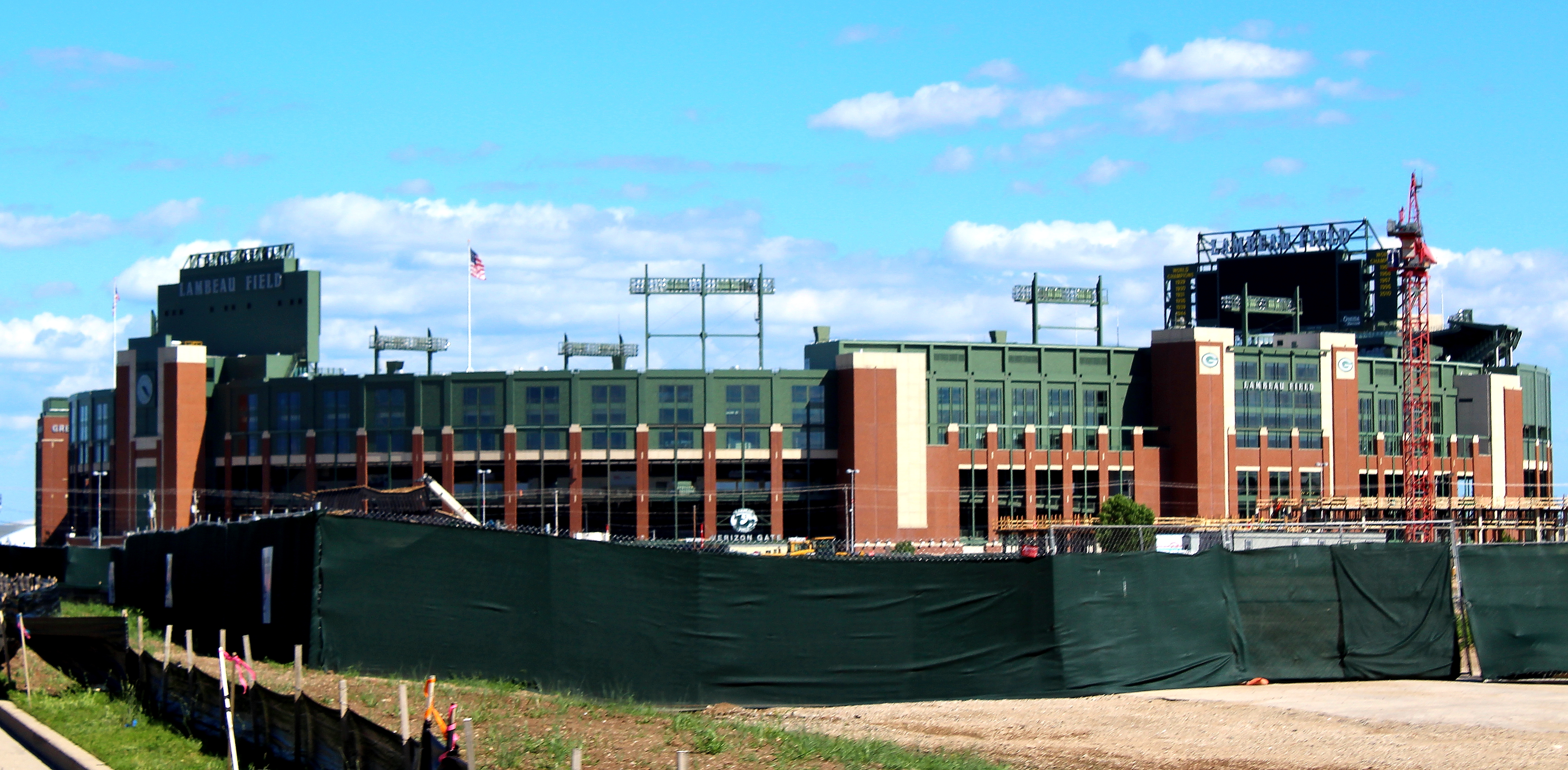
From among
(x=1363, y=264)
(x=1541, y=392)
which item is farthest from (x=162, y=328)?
(x=1541, y=392)

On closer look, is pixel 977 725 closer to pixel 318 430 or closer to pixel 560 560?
pixel 560 560

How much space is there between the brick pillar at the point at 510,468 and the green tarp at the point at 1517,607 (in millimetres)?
88559

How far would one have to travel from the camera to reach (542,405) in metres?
111

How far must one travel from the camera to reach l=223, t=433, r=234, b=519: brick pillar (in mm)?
117812

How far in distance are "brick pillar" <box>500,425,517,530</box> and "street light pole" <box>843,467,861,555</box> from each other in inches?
897

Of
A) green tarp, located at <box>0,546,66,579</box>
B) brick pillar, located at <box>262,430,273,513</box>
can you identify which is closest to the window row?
brick pillar, located at <box>262,430,273,513</box>

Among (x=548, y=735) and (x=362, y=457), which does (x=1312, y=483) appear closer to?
(x=362, y=457)

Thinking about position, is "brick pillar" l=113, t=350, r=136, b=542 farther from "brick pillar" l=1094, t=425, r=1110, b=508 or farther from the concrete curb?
the concrete curb

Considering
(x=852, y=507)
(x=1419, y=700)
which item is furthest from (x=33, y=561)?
(x=852, y=507)

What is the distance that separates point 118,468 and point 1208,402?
84195 millimetres

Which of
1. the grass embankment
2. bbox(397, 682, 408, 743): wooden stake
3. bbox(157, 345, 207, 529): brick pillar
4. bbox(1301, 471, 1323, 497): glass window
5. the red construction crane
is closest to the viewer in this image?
bbox(397, 682, 408, 743): wooden stake

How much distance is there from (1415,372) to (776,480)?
179ft

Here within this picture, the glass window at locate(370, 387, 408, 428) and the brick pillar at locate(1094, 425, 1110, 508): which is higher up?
the glass window at locate(370, 387, 408, 428)

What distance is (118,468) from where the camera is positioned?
124250 mm
